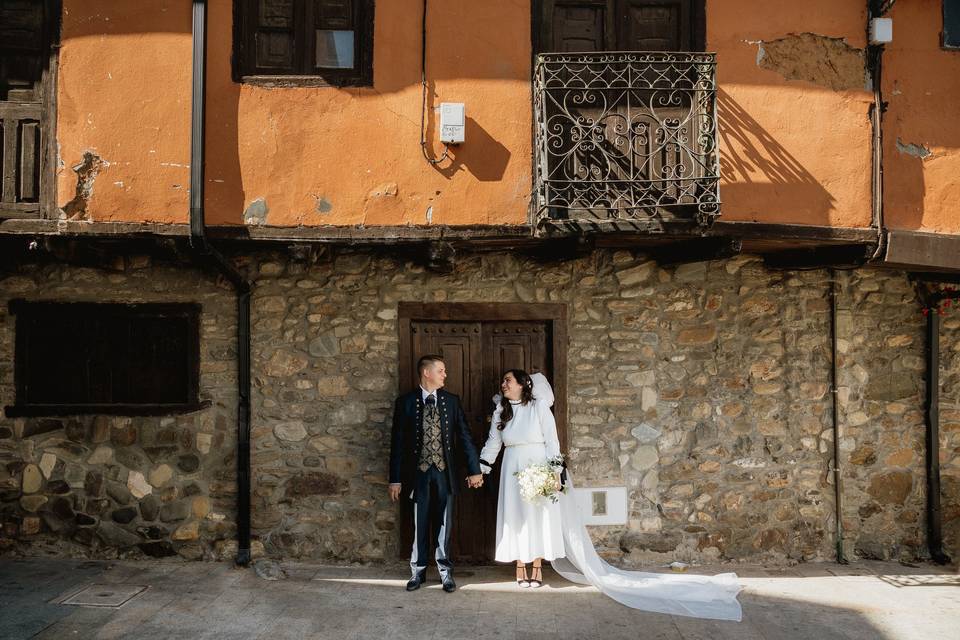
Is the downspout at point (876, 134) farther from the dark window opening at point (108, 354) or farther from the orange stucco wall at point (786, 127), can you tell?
the dark window opening at point (108, 354)

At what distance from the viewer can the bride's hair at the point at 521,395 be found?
6559mm

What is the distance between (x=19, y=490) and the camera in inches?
269

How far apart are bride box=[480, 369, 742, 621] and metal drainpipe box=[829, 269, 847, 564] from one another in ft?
4.31

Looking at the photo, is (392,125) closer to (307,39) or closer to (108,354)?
(307,39)

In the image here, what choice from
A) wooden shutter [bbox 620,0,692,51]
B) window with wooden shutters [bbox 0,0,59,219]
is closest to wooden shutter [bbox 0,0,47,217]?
window with wooden shutters [bbox 0,0,59,219]

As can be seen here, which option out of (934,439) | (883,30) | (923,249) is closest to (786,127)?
(883,30)

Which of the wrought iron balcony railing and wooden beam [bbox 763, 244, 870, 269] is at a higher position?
the wrought iron balcony railing

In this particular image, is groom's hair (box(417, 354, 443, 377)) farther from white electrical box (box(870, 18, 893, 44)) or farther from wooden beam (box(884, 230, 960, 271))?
white electrical box (box(870, 18, 893, 44))

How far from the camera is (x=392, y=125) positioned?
635cm

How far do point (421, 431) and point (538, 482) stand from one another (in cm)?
110

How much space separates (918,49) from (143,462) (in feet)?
26.0

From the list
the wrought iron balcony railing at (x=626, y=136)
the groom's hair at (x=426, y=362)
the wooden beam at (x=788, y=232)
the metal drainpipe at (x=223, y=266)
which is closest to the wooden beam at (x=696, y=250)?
the wooden beam at (x=788, y=232)

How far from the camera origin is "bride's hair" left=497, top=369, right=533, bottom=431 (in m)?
6.56

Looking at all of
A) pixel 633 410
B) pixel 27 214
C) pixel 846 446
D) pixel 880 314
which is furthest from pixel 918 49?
pixel 27 214
